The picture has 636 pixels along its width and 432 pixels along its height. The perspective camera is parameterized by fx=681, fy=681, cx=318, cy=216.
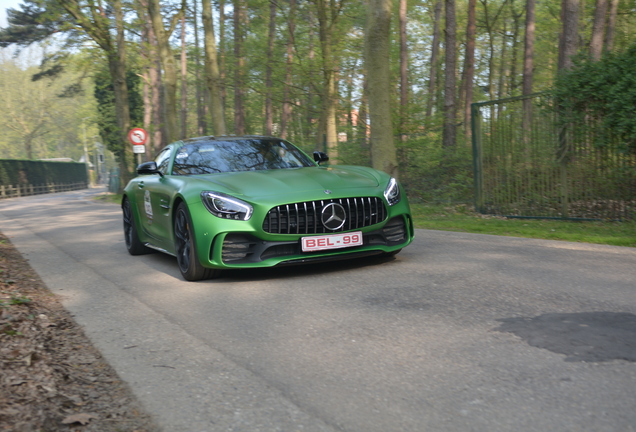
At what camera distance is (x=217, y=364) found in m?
3.84

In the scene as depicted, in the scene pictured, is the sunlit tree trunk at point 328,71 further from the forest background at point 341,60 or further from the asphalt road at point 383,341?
the asphalt road at point 383,341

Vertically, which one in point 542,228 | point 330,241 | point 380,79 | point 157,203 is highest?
point 380,79

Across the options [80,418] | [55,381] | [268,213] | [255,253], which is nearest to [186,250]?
[255,253]

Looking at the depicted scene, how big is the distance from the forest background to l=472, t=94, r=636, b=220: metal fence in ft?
2.20

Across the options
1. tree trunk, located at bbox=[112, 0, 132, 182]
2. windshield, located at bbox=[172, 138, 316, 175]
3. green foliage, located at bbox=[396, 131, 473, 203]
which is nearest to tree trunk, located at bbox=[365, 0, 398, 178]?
green foliage, located at bbox=[396, 131, 473, 203]

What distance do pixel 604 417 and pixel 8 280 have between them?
232 inches

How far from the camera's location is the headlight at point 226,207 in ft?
20.2

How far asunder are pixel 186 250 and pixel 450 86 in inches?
648

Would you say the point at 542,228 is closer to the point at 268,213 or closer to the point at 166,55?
the point at 268,213

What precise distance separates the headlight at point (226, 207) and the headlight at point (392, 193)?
4.72ft

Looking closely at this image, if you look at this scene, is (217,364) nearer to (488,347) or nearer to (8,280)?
(488,347)

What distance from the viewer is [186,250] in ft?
21.9

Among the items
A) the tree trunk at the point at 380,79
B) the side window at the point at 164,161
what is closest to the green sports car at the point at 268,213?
the side window at the point at 164,161

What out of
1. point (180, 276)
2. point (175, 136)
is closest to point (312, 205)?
point (180, 276)
